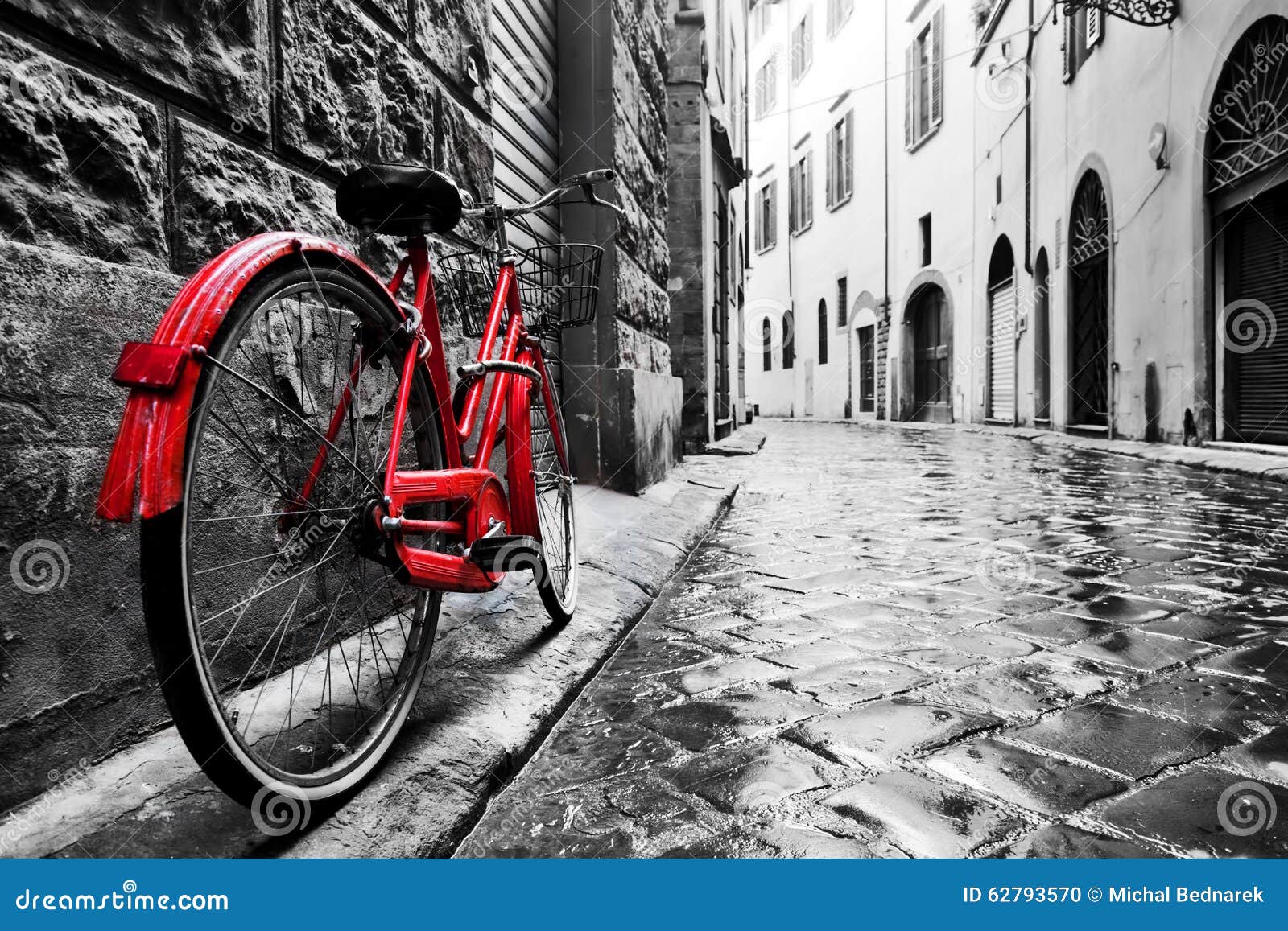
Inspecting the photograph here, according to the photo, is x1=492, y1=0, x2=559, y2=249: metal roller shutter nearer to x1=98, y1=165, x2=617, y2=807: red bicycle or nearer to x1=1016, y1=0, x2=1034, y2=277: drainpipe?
x1=98, y1=165, x2=617, y2=807: red bicycle

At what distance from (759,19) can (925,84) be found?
483 inches

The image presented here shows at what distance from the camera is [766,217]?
28.5m

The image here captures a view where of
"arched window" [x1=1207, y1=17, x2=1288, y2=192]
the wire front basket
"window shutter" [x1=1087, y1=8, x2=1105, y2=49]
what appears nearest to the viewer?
the wire front basket

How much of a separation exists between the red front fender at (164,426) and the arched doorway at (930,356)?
57.1 ft

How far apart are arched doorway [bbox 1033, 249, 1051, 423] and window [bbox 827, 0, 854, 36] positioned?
1114cm

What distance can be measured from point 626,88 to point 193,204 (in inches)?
154

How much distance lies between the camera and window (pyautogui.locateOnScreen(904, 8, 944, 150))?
17219 millimetres

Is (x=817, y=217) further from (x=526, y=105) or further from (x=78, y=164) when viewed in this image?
(x=78, y=164)

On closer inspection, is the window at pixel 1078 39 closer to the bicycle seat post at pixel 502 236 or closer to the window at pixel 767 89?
the bicycle seat post at pixel 502 236

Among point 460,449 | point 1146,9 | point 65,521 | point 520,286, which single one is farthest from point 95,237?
point 1146,9

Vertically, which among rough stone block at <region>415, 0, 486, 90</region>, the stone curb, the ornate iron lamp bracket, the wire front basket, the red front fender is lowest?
the stone curb

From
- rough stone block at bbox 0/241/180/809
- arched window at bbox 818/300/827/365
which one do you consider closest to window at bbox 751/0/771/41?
arched window at bbox 818/300/827/365

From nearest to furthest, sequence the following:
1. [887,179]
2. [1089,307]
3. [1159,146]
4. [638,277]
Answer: [638,277]
[1159,146]
[1089,307]
[887,179]

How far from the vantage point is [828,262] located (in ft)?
77.0
